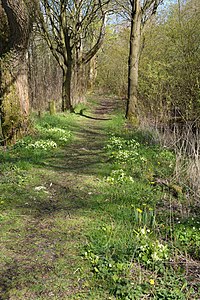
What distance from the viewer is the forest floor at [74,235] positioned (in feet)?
8.70

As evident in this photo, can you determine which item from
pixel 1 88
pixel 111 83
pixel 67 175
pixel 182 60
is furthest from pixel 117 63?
pixel 67 175

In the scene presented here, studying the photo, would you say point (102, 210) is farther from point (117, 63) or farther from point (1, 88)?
point (117, 63)

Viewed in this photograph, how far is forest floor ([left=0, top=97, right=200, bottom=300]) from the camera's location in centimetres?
265

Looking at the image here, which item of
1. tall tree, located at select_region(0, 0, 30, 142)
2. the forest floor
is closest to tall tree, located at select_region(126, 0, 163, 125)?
tall tree, located at select_region(0, 0, 30, 142)

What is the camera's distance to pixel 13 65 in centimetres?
751

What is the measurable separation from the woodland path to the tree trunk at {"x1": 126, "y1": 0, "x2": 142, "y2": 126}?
18.9 feet

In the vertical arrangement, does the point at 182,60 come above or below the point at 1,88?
above

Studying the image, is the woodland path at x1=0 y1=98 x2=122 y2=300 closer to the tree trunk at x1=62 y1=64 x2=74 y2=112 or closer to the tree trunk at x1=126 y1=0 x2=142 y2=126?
the tree trunk at x1=126 y1=0 x2=142 y2=126

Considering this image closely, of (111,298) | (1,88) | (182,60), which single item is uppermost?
(182,60)

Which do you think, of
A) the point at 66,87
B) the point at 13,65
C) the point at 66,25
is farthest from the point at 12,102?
the point at 66,25

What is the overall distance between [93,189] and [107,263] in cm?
220

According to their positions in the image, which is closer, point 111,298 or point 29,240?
point 111,298

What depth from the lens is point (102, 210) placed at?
14.0 feet

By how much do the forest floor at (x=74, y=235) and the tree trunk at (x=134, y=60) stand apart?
5.69 metres
